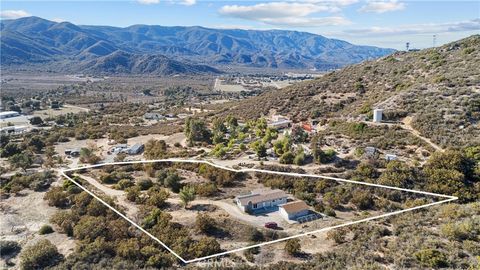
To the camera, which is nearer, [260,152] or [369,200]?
[369,200]

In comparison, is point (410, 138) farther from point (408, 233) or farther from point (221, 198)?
point (221, 198)

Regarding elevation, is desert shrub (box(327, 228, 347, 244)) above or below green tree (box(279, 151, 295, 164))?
below

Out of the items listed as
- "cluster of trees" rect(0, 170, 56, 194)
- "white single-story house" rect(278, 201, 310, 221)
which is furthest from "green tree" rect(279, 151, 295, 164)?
"cluster of trees" rect(0, 170, 56, 194)

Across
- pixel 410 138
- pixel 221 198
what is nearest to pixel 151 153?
pixel 221 198

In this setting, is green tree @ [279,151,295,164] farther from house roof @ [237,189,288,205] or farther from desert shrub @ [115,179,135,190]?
desert shrub @ [115,179,135,190]

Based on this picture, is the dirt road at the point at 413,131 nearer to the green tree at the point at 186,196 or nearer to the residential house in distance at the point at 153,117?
the green tree at the point at 186,196

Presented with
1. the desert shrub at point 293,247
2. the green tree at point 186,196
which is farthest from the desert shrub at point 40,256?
the desert shrub at point 293,247
